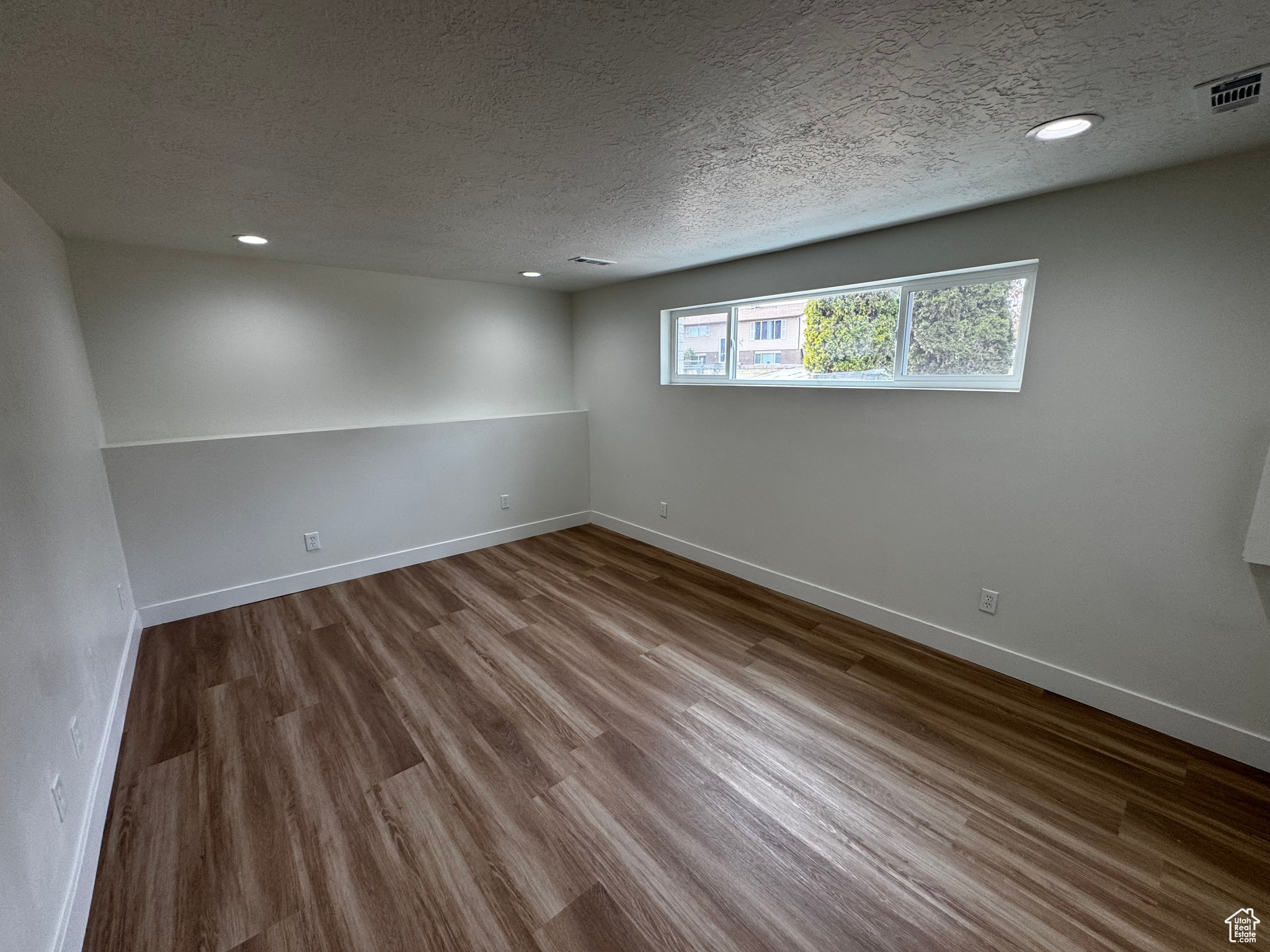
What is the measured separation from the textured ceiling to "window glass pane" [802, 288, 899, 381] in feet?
1.86

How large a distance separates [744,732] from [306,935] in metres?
1.57

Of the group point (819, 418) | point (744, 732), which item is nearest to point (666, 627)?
point (744, 732)

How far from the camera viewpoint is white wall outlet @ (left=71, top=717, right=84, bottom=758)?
156 centimetres

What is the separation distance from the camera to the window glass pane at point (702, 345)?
3.62m

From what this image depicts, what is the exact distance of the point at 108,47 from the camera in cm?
106

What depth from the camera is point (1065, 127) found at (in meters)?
1.47

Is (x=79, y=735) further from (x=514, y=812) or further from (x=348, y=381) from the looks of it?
(x=348, y=381)

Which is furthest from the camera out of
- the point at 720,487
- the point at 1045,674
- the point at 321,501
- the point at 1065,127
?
the point at 720,487

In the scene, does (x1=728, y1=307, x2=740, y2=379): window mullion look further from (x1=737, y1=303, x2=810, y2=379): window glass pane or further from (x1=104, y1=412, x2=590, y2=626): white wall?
(x1=104, y1=412, x2=590, y2=626): white wall

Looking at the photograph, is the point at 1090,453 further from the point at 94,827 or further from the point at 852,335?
the point at 94,827

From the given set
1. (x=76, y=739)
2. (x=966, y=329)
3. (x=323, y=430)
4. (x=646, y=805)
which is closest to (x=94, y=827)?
(x=76, y=739)

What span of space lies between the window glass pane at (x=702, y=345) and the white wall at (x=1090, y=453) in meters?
→ 0.51

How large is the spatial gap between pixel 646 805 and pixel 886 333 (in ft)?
8.58

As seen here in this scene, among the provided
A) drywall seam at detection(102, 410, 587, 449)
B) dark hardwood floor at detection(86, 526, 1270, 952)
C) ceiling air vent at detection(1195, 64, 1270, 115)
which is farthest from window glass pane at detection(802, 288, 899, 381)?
drywall seam at detection(102, 410, 587, 449)
